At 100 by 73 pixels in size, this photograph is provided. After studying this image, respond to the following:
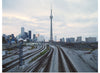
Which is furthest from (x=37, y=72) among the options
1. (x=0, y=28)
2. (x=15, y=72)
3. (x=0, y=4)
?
(x=0, y=4)

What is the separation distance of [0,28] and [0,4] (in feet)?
12.6

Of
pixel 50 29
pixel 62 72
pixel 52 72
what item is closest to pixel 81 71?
pixel 62 72

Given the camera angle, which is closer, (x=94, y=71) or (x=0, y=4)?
(x=0, y=4)

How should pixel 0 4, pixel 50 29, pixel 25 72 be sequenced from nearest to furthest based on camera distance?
pixel 0 4
pixel 25 72
pixel 50 29

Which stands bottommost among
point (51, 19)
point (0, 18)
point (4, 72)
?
point (4, 72)

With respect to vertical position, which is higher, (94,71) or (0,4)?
(0,4)

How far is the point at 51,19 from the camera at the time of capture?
17962 cm

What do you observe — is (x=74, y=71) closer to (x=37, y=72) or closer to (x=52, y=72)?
(x=52, y=72)

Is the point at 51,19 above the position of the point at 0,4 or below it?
above

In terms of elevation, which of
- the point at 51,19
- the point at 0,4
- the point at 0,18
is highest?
the point at 51,19

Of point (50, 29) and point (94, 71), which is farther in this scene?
point (50, 29)

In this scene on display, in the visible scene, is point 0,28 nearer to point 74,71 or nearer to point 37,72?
point 37,72

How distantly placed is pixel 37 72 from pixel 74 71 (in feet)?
21.7

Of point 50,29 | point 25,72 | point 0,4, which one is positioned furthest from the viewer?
point 50,29
